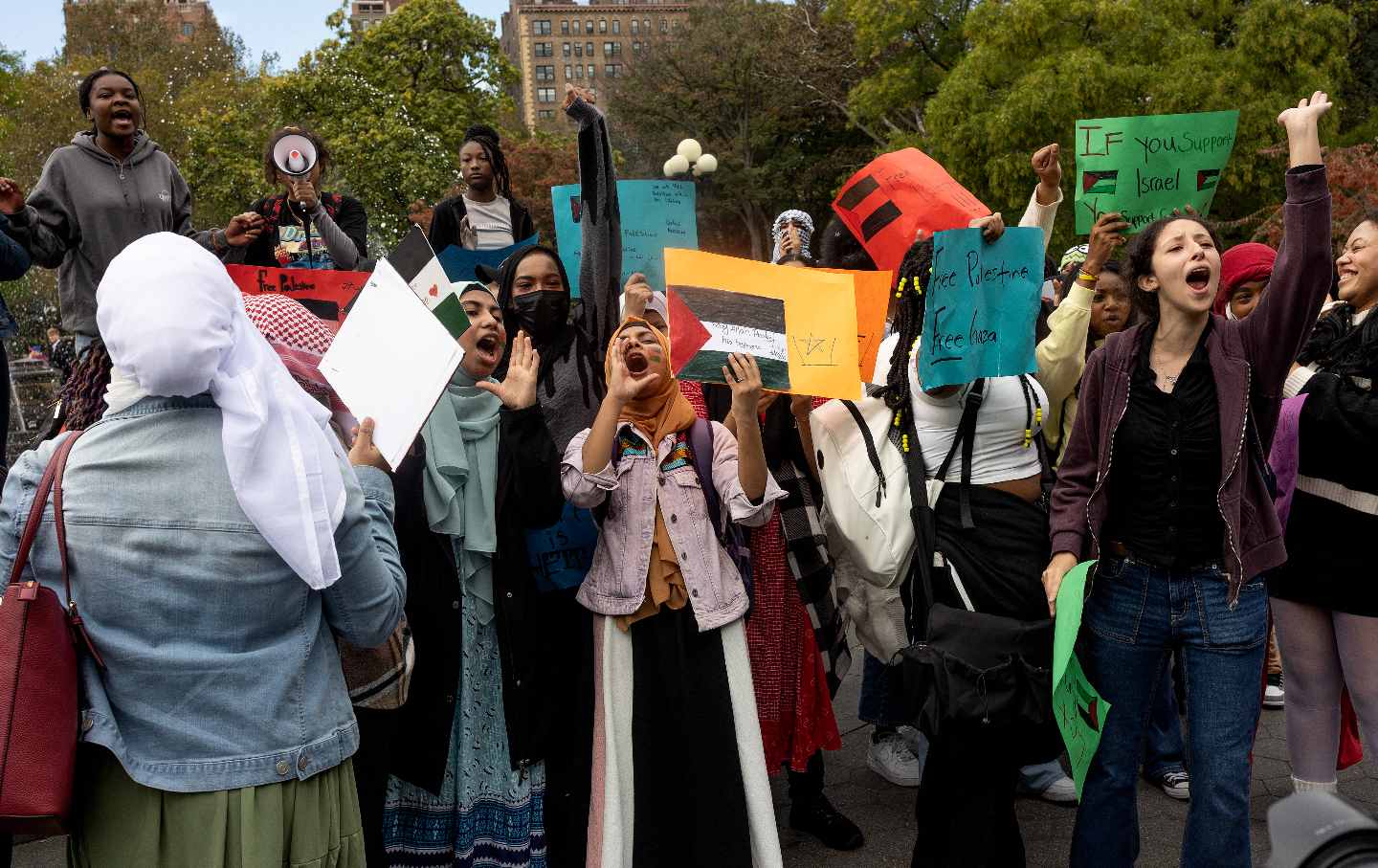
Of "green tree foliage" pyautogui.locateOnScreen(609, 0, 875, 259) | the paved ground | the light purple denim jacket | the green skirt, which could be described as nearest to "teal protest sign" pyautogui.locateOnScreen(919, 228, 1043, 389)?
the light purple denim jacket

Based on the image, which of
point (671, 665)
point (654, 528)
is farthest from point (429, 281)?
point (671, 665)

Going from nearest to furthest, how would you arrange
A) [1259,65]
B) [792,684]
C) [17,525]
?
[17,525] < [792,684] < [1259,65]

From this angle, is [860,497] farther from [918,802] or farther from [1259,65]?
[1259,65]

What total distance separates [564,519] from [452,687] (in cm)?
62

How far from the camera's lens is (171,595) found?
1.97m

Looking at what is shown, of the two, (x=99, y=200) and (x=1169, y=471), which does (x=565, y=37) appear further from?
(x=1169, y=471)

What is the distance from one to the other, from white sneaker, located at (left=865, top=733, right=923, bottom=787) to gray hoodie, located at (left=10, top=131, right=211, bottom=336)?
3733 mm

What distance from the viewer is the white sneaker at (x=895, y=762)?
4.39 metres

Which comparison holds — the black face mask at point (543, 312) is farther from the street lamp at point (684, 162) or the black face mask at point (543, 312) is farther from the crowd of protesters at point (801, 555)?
the street lamp at point (684, 162)

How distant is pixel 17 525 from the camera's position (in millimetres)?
1967

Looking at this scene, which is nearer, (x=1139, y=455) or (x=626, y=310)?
(x=1139, y=455)

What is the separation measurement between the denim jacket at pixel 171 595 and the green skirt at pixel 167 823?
0.13 feet

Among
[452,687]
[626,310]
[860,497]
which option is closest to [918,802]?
[860,497]

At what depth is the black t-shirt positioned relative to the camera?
3004mm
